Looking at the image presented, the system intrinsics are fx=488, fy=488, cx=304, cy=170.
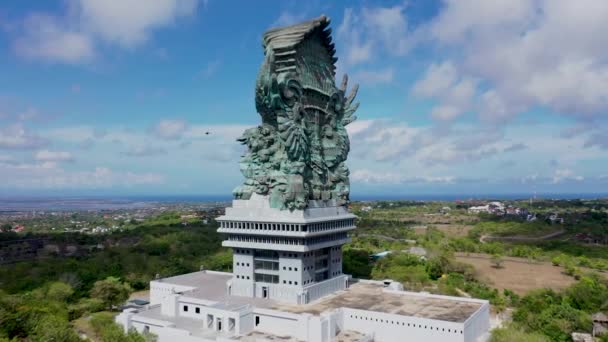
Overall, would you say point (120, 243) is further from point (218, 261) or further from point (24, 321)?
point (24, 321)

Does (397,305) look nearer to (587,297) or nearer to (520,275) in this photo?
(587,297)

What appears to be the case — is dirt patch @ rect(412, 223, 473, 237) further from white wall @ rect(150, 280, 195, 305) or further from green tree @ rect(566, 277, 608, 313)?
white wall @ rect(150, 280, 195, 305)

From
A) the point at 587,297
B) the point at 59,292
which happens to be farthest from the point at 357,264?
the point at 59,292

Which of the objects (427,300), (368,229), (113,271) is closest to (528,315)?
(427,300)

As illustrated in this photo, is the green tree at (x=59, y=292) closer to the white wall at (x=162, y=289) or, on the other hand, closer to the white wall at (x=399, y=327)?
the white wall at (x=162, y=289)

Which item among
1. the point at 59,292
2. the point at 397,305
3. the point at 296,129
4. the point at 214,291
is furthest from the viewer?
the point at 59,292

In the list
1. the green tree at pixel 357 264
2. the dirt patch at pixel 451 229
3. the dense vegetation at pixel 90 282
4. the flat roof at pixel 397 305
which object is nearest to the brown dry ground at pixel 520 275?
the green tree at pixel 357 264
